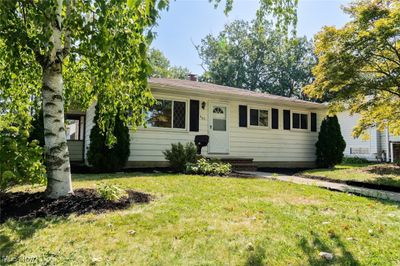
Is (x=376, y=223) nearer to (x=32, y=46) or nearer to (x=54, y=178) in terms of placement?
(x=54, y=178)

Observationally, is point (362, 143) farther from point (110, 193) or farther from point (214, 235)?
point (214, 235)

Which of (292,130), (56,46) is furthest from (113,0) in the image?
(292,130)

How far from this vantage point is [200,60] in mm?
33531

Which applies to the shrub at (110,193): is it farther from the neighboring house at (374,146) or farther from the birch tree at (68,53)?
the neighboring house at (374,146)

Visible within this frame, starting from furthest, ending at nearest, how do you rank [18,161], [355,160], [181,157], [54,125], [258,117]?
[355,160]
[258,117]
[181,157]
[54,125]
[18,161]

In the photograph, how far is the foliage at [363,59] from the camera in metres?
7.10

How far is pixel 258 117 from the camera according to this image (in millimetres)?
11938

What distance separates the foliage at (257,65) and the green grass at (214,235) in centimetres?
2789

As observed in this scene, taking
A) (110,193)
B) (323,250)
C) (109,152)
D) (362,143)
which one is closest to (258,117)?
(109,152)

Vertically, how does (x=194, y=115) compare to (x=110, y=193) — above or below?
above

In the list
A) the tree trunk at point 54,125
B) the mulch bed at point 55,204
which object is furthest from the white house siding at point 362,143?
the tree trunk at point 54,125

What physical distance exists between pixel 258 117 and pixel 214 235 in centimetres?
941

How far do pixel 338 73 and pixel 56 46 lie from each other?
250 inches

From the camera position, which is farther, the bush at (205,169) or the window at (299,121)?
the window at (299,121)
